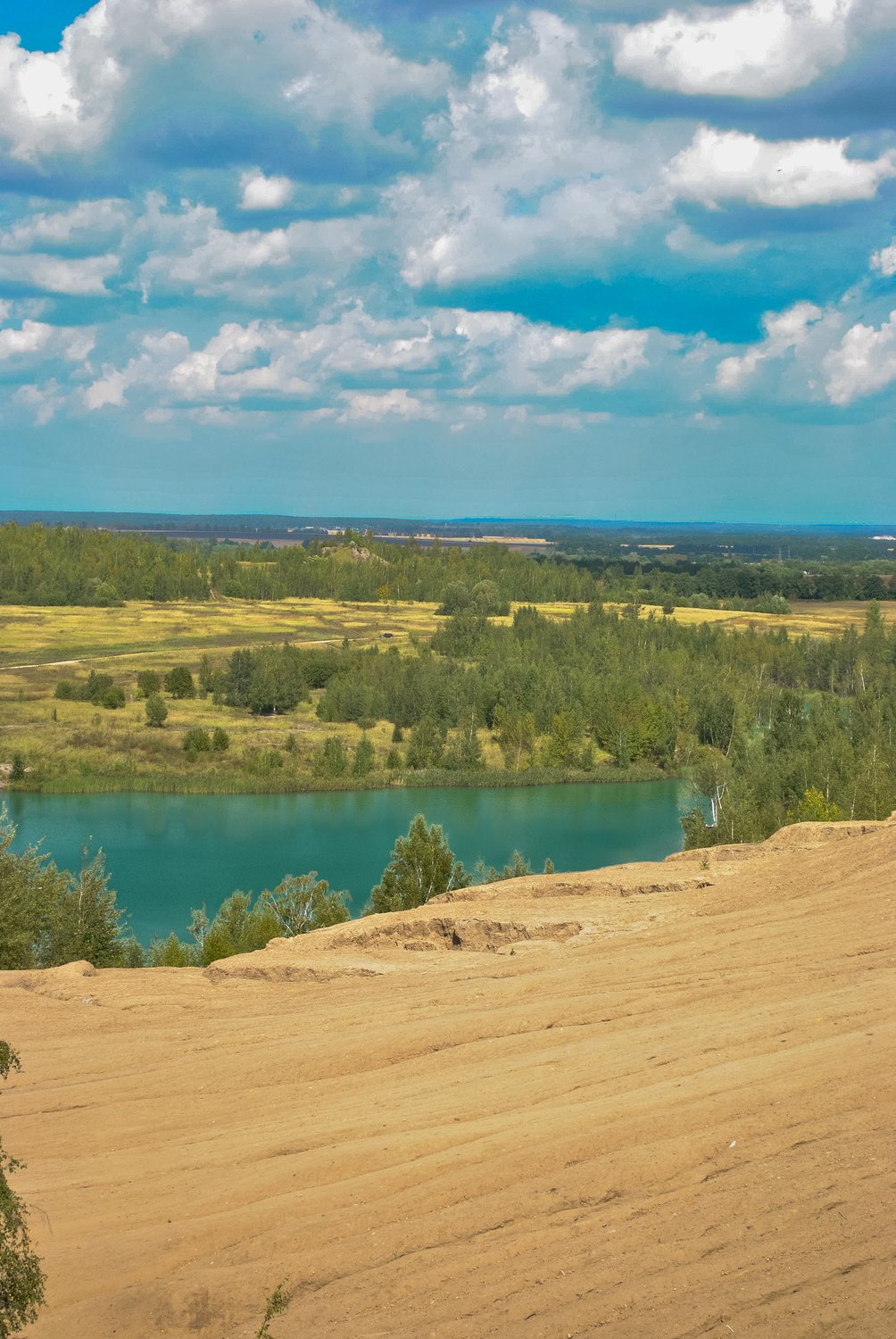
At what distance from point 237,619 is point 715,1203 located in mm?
122319

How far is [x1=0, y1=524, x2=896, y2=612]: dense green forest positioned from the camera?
150125mm

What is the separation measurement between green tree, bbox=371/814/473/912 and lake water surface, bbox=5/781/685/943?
715cm

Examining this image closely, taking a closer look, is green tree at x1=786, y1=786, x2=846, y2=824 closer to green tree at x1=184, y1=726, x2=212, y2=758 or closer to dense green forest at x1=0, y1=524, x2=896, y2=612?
green tree at x1=184, y1=726, x2=212, y2=758

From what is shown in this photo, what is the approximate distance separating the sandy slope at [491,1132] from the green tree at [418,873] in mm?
17761

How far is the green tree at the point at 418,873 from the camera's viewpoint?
124 feet

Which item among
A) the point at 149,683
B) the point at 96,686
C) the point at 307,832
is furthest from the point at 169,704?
the point at 307,832

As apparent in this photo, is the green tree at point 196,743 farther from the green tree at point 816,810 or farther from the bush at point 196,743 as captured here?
the green tree at point 816,810

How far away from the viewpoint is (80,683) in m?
88.0

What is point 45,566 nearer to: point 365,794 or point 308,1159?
point 365,794

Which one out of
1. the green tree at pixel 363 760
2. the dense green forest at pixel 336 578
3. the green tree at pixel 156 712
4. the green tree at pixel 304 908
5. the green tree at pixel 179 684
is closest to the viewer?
the green tree at pixel 304 908

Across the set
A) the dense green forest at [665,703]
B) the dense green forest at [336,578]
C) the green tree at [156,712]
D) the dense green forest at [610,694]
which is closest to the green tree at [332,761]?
the dense green forest at [610,694]

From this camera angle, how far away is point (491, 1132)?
40.1 ft

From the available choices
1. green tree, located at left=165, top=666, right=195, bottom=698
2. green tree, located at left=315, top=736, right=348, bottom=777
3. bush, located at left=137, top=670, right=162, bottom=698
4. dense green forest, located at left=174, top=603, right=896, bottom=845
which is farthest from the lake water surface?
green tree, located at left=165, top=666, right=195, bottom=698

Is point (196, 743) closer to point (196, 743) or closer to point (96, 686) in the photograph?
point (196, 743)
